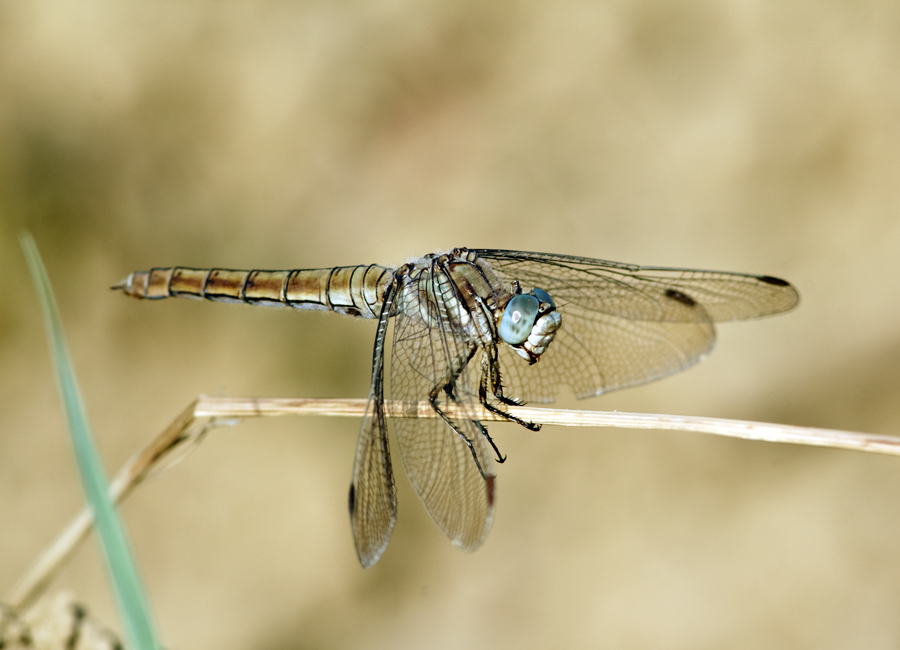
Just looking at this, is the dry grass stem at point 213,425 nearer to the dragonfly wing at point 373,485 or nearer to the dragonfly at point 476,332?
the dragonfly wing at point 373,485

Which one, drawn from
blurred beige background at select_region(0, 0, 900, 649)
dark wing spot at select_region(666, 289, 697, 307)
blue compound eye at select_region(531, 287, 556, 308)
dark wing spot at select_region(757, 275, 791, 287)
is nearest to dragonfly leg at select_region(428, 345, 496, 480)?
blue compound eye at select_region(531, 287, 556, 308)

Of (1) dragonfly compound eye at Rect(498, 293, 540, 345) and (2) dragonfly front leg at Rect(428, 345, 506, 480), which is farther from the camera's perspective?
(1) dragonfly compound eye at Rect(498, 293, 540, 345)

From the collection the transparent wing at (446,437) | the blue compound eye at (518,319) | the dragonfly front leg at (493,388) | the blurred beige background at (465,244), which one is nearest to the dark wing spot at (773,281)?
the blue compound eye at (518,319)

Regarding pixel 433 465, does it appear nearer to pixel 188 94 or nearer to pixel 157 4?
pixel 188 94

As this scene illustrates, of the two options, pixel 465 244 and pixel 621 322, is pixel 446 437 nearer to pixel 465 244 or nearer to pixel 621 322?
pixel 621 322

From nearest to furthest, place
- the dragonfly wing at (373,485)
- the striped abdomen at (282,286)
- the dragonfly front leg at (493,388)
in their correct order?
1. the dragonfly wing at (373,485)
2. the dragonfly front leg at (493,388)
3. the striped abdomen at (282,286)

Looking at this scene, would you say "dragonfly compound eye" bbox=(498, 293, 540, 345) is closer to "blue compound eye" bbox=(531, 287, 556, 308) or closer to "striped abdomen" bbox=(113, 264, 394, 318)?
"blue compound eye" bbox=(531, 287, 556, 308)

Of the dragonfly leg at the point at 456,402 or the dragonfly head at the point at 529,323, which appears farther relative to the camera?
the dragonfly head at the point at 529,323
